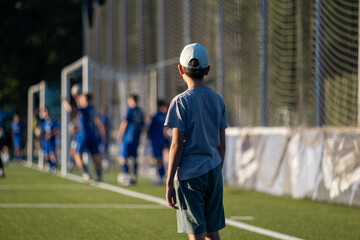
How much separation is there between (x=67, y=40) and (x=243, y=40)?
31.2 metres

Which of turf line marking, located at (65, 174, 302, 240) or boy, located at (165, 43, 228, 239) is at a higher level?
boy, located at (165, 43, 228, 239)

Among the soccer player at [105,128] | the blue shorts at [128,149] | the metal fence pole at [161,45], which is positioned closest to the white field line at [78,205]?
the blue shorts at [128,149]

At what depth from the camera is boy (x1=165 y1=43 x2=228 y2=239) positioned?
15.4ft

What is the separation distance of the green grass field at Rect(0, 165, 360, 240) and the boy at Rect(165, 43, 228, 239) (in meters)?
2.70

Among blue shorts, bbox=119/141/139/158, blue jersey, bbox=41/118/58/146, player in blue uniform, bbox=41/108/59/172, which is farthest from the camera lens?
blue jersey, bbox=41/118/58/146

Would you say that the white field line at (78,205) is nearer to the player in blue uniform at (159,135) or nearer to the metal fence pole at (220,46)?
the player in blue uniform at (159,135)

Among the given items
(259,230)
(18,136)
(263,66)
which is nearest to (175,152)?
(259,230)

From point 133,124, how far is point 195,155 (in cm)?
1063

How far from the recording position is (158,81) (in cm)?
2053

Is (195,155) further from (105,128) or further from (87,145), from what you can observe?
(105,128)

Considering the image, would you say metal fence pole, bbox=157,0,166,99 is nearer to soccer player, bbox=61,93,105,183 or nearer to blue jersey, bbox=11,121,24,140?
soccer player, bbox=61,93,105,183

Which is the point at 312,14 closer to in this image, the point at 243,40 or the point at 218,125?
the point at 243,40

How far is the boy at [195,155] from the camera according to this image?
4.68m

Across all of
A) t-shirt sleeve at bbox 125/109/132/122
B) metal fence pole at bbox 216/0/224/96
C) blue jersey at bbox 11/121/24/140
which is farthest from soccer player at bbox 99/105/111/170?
metal fence pole at bbox 216/0/224/96
